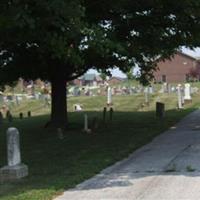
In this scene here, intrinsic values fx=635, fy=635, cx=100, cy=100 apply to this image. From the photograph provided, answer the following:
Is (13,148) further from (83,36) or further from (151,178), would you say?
(151,178)

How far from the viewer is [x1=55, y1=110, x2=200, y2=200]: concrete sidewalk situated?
32.9 feet

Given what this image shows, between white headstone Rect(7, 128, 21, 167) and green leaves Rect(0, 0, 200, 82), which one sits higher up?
green leaves Rect(0, 0, 200, 82)

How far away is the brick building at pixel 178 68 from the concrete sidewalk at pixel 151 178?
106 m

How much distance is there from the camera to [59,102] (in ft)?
77.7

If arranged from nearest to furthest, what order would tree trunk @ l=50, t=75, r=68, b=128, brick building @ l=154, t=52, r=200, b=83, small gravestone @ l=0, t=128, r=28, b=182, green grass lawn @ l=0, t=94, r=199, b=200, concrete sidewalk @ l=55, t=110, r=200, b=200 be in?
concrete sidewalk @ l=55, t=110, r=200, b=200, green grass lawn @ l=0, t=94, r=199, b=200, small gravestone @ l=0, t=128, r=28, b=182, tree trunk @ l=50, t=75, r=68, b=128, brick building @ l=154, t=52, r=200, b=83

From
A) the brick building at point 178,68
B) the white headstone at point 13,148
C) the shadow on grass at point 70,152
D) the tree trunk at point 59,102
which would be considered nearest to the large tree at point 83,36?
the tree trunk at point 59,102

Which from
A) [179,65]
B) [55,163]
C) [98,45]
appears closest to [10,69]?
[55,163]

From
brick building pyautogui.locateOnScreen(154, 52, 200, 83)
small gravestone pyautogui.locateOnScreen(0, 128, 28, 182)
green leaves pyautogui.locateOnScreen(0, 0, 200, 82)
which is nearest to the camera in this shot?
green leaves pyautogui.locateOnScreen(0, 0, 200, 82)

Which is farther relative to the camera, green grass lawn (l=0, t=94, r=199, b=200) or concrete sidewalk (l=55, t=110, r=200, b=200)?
green grass lawn (l=0, t=94, r=199, b=200)

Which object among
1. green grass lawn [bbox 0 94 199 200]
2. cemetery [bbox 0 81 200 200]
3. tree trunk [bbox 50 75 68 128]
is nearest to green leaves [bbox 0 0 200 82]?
tree trunk [bbox 50 75 68 128]

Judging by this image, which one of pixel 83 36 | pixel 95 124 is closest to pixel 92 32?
pixel 83 36

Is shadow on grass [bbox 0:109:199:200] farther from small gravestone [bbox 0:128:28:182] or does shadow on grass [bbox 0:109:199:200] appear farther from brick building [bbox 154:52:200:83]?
brick building [bbox 154:52:200:83]

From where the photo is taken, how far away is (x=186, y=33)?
2008 cm

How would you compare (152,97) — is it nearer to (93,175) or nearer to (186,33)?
(186,33)
